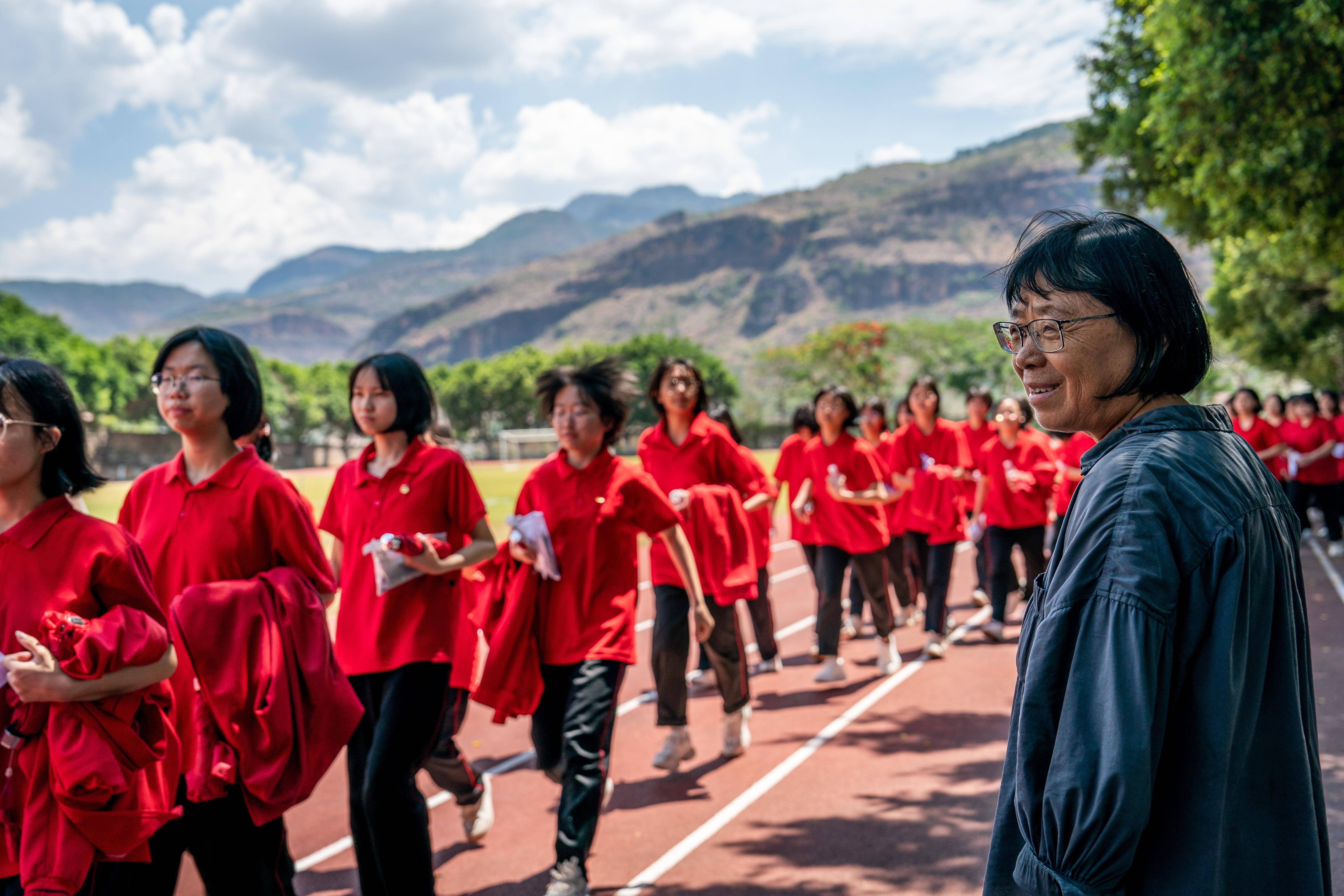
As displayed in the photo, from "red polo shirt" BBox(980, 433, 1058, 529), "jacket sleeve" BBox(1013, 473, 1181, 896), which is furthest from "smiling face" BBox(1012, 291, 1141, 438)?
"red polo shirt" BBox(980, 433, 1058, 529)

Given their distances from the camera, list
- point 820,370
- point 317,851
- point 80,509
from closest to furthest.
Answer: point 80,509 < point 317,851 < point 820,370

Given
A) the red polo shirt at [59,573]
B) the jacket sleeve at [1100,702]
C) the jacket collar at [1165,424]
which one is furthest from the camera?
the red polo shirt at [59,573]

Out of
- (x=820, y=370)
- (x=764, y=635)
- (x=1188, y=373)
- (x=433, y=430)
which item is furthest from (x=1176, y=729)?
(x=820, y=370)

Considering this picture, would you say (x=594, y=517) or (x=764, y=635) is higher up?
(x=594, y=517)

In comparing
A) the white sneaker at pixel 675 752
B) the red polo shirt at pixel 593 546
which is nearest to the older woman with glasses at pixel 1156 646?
the red polo shirt at pixel 593 546

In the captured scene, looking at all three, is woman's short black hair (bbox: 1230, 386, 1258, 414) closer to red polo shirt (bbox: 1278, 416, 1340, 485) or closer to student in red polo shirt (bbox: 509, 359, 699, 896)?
red polo shirt (bbox: 1278, 416, 1340, 485)

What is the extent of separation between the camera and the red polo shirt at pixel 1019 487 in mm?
8914

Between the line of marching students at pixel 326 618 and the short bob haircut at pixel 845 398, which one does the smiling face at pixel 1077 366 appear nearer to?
the line of marching students at pixel 326 618

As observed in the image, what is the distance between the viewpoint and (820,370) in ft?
229

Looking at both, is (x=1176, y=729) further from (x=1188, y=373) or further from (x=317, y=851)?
(x=317, y=851)

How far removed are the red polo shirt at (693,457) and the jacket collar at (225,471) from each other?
326 cm

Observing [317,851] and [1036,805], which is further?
[317,851]

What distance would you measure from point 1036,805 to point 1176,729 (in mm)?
242

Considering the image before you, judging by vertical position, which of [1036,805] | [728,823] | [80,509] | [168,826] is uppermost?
[80,509]
